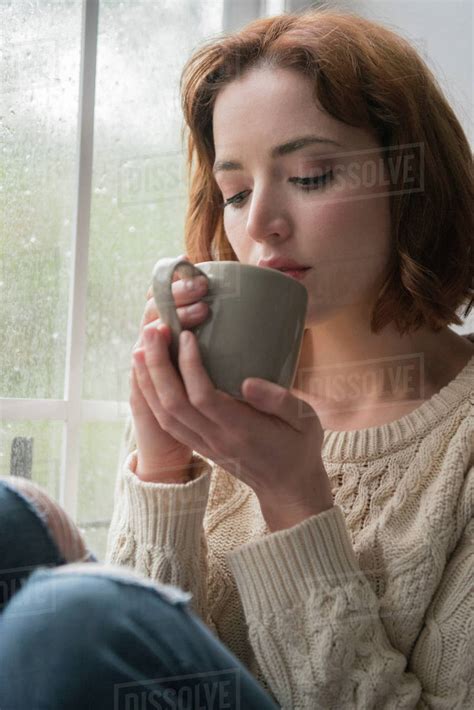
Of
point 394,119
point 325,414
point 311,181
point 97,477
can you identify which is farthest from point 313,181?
point 97,477

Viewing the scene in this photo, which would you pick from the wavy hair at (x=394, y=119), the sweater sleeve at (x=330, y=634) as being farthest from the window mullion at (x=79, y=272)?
the sweater sleeve at (x=330, y=634)

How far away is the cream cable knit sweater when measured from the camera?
63cm

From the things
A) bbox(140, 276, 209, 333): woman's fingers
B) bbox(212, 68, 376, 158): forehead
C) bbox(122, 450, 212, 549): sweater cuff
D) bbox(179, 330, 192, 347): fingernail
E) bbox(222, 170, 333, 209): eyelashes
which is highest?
bbox(212, 68, 376, 158): forehead

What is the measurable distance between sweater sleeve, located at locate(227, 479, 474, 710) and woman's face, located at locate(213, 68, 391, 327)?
0.76ft

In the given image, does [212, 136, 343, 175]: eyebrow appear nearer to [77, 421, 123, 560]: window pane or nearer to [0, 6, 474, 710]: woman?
[0, 6, 474, 710]: woman

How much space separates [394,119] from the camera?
2.63ft

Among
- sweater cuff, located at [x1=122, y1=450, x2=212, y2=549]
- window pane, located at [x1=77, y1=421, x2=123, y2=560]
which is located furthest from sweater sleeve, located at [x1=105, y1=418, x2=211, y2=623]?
window pane, located at [x1=77, y1=421, x2=123, y2=560]

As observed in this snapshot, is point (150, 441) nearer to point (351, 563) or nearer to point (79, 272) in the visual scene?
point (351, 563)

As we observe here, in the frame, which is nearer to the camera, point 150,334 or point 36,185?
point 150,334

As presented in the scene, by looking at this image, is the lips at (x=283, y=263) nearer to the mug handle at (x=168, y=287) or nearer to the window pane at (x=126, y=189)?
the mug handle at (x=168, y=287)

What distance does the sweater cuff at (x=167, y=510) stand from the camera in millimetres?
697

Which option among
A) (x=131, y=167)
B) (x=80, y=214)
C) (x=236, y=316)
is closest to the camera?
(x=236, y=316)

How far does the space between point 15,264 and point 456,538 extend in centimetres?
52

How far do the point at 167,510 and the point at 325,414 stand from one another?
0.23 m
